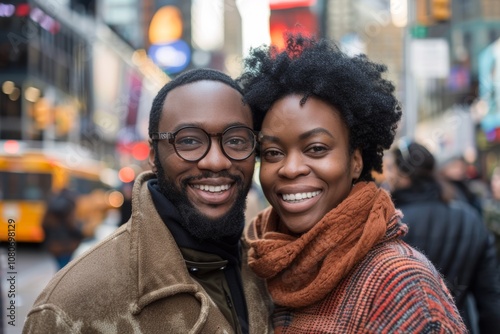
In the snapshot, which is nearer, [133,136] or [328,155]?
[328,155]

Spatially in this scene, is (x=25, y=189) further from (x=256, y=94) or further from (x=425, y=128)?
(x=425, y=128)

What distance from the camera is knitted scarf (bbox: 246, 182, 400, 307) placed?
7.86ft

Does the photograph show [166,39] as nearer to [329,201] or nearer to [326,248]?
[329,201]

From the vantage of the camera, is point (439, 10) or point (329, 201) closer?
point (329, 201)

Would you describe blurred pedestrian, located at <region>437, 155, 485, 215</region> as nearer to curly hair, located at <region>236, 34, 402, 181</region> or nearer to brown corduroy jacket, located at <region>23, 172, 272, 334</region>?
curly hair, located at <region>236, 34, 402, 181</region>

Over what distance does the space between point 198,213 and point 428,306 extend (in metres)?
1.06

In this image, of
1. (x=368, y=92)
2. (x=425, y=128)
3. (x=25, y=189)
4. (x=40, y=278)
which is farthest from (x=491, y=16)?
(x=368, y=92)

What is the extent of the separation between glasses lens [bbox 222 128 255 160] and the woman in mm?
61

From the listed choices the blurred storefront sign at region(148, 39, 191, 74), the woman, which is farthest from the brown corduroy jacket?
the blurred storefront sign at region(148, 39, 191, 74)

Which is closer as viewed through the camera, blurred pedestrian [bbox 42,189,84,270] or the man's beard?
the man's beard

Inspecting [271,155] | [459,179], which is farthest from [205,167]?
[459,179]

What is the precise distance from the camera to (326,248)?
2469mm

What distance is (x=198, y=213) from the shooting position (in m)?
2.69

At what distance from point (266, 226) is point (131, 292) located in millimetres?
800
